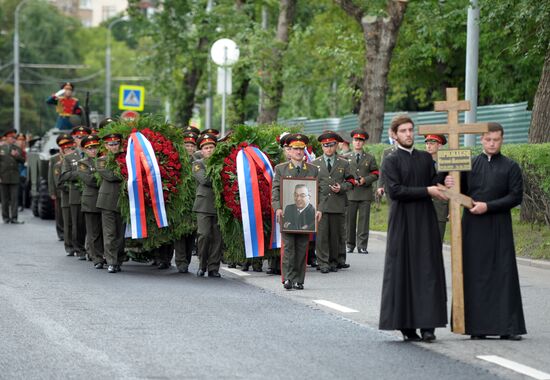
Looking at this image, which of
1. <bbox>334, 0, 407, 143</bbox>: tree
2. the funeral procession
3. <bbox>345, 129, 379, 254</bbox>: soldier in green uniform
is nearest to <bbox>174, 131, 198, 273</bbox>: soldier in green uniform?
the funeral procession

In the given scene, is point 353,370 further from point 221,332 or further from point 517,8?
point 517,8

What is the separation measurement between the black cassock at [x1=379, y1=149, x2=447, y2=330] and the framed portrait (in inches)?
163

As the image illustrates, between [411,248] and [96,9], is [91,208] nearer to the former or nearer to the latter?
[411,248]

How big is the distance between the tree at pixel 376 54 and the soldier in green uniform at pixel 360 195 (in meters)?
8.88

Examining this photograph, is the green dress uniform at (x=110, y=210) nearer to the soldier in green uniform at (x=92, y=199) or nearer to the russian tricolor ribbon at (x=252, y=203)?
the soldier in green uniform at (x=92, y=199)

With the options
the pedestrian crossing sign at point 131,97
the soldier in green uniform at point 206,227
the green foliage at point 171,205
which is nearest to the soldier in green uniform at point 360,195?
the green foliage at point 171,205

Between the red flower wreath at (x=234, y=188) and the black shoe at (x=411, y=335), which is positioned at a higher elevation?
the red flower wreath at (x=234, y=188)

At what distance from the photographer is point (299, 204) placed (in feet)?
52.1

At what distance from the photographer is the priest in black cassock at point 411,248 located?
36.9ft

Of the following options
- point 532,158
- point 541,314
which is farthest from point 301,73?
point 541,314

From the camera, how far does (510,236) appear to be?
11.5 metres

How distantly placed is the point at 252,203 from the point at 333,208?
1.64 meters

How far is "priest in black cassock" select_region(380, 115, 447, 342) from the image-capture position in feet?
36.9

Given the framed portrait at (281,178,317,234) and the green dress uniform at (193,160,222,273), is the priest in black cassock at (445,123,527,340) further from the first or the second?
the green dress uniform at (193,160,222,273)
